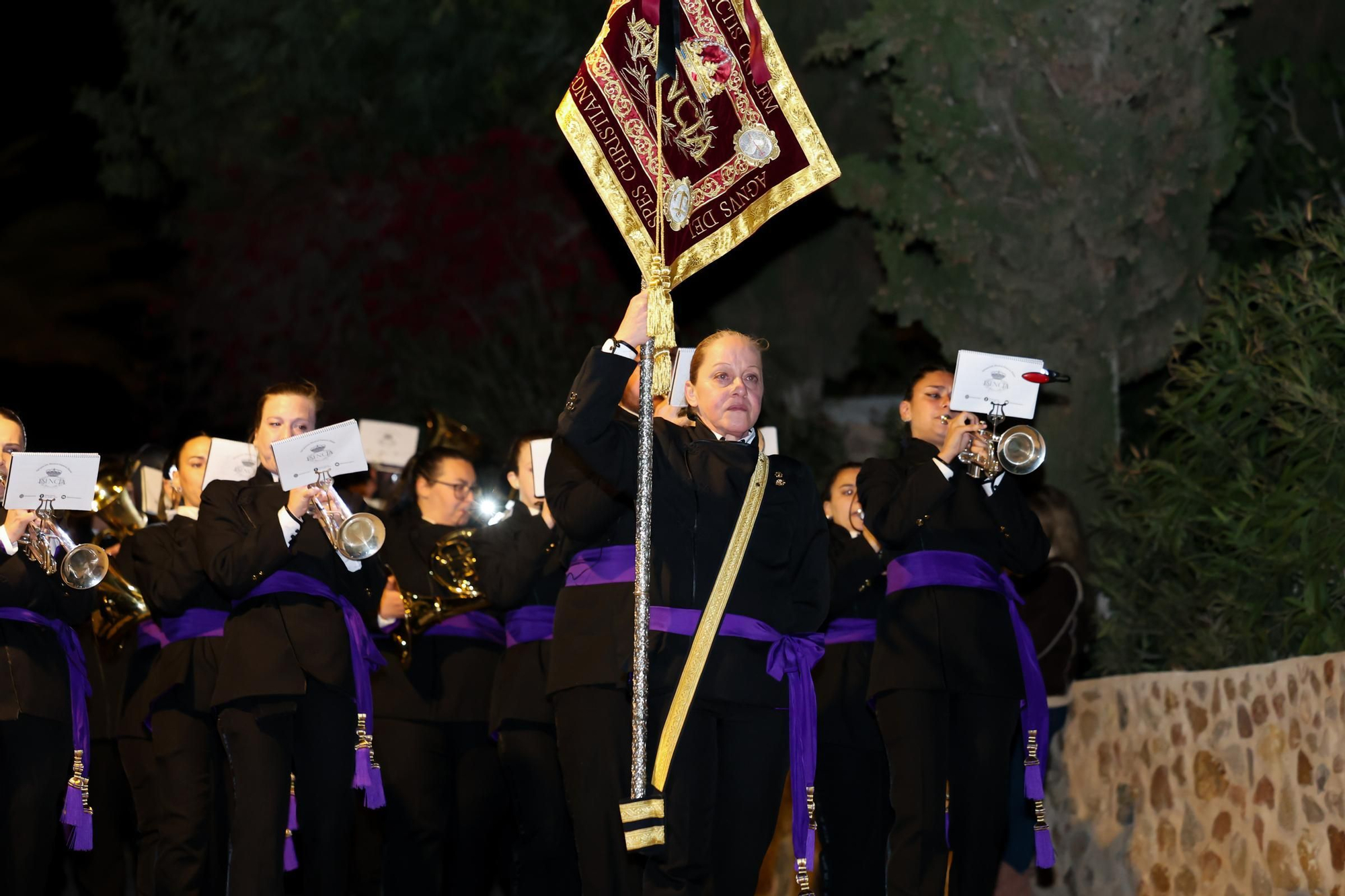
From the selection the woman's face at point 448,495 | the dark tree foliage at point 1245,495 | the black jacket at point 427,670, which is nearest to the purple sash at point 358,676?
the black jacket at point 427,670

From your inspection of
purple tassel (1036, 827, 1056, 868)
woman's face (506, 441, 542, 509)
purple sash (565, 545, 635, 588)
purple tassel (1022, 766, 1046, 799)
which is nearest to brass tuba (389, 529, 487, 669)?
woman's face (506, 441, 542, 509)

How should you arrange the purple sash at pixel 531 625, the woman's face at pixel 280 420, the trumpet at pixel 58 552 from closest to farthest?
the trumpet at pixel 58 552
the woman's face at pixel 280 420
the purple sash at pixel 531 625

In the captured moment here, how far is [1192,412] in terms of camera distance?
8844 millimetres

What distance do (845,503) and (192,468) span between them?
2.96 metres

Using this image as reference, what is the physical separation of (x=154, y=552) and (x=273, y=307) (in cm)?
965

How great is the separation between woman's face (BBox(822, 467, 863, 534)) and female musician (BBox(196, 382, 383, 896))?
90.1 inches

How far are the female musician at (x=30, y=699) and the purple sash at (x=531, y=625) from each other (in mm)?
1758

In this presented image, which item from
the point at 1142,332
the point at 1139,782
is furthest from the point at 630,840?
the point at 1142,332

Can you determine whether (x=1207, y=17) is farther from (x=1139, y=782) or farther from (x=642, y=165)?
(x=642, y=165)

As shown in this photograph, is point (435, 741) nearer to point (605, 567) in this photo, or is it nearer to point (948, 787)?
point (605, 567)

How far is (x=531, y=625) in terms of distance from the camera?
752 centimetres

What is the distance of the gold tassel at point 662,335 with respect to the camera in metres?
5.44

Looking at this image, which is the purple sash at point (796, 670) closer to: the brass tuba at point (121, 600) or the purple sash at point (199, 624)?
the purple sash at point (199, 624)

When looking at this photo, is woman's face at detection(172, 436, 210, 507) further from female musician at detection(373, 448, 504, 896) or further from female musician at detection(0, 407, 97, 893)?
female musician at detection(0, 407, 97, 893)
